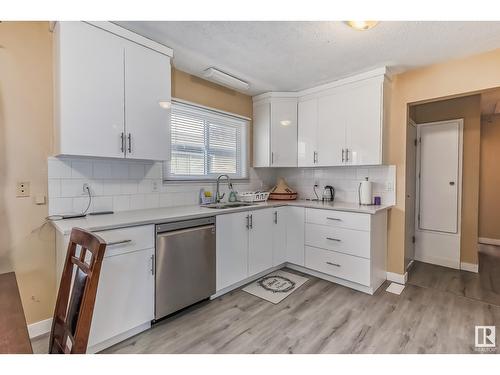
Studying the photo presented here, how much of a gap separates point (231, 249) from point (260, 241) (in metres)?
0.45

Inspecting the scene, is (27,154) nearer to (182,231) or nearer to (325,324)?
(182,231)

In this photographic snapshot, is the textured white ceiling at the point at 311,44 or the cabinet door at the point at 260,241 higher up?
the textured white ceiling at the point at 311,44

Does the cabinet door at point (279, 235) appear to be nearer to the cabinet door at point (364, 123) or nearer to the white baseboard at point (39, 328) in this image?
the cabinet door at point (364, 123)

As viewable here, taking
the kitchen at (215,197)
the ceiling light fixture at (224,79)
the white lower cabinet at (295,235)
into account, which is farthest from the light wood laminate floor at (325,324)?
the ceiling light fixture at (224,79)

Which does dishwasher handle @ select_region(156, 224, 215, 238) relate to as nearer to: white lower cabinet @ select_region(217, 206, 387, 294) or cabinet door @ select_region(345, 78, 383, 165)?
white lower cabinet @ select_region(217, 206, 387, 294)

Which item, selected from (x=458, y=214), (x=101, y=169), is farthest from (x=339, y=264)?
(x=101, y=169)

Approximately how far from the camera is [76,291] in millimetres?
1055

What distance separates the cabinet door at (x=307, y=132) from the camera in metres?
3.31

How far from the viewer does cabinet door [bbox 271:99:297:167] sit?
347 cm

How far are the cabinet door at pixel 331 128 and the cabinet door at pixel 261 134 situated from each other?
26.8 inches

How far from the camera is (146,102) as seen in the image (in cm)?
217
